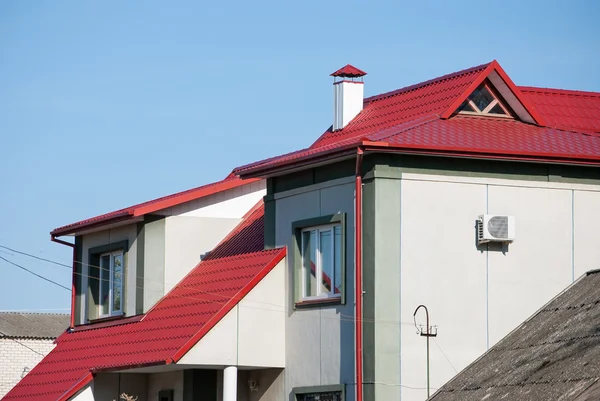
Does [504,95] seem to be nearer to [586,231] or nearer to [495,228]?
[586,231]

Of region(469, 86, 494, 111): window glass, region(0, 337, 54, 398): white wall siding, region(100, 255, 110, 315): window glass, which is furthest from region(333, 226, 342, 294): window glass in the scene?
region(0, 337, 54, 398): white wall siding

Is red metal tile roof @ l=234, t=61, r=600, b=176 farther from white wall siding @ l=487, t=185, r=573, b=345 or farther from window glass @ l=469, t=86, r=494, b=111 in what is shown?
white wall siding @ l=487, t=185, r=573, b=345

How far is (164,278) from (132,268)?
2.80 feet

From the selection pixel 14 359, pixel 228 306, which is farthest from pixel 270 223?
pixel 14 359

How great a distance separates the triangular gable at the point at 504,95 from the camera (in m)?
23.9

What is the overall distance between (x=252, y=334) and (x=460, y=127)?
5030mm

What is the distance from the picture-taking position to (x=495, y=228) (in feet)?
72.9

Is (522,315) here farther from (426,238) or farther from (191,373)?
(191,373)

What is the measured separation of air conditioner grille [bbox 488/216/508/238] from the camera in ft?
72.9

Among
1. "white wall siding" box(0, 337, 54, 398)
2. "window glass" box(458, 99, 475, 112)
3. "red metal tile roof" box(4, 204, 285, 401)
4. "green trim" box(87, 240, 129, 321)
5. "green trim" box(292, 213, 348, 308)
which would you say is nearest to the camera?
"green trim" box(292, 213, 348, 308)

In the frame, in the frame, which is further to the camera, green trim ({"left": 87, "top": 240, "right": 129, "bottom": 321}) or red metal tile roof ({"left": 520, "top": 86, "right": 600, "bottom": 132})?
green trim ({"left": 87, "top": 240, "right": 129, "bottom": 321})

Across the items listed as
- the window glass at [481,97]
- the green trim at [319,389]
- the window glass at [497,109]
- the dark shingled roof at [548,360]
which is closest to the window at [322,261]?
the green trim at [319,389]

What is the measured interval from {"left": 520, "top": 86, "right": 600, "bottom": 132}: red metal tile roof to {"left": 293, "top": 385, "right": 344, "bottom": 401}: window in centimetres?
668

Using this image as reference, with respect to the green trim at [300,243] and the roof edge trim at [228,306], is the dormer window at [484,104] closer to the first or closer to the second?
the green trim at [300,243]
